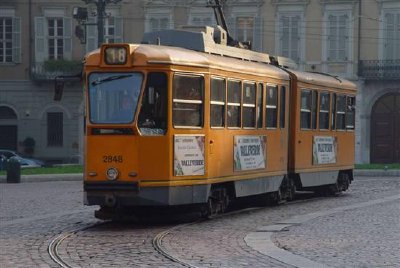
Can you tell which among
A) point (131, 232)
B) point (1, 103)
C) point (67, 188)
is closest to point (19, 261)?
point (131, 232)

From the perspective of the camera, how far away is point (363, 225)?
50.6 ft

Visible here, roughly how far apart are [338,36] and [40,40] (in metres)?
15.5

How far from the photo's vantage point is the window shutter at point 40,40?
159 feet

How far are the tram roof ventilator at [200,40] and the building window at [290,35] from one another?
2876 centimetres

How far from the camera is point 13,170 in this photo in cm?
3147

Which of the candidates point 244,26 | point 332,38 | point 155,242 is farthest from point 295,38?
point 155,242

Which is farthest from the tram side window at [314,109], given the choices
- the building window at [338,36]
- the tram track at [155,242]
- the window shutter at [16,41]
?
the window shutter at [16,41]

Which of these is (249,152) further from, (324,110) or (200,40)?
(324,110)

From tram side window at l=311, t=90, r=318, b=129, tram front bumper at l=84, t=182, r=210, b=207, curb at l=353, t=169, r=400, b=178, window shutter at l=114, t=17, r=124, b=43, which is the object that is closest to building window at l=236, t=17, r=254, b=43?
window shutter at l=114, t=17, r=124, b=43

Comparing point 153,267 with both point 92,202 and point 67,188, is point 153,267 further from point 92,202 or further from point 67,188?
point 67,188

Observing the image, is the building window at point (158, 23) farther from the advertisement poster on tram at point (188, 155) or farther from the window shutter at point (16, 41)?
Result: the advertisement poster on tram at point (188, 155)

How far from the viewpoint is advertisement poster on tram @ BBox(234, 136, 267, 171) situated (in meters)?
17.0

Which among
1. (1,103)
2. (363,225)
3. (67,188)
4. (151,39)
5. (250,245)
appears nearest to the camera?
(250,245)

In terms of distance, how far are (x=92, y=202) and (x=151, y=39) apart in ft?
13.8
